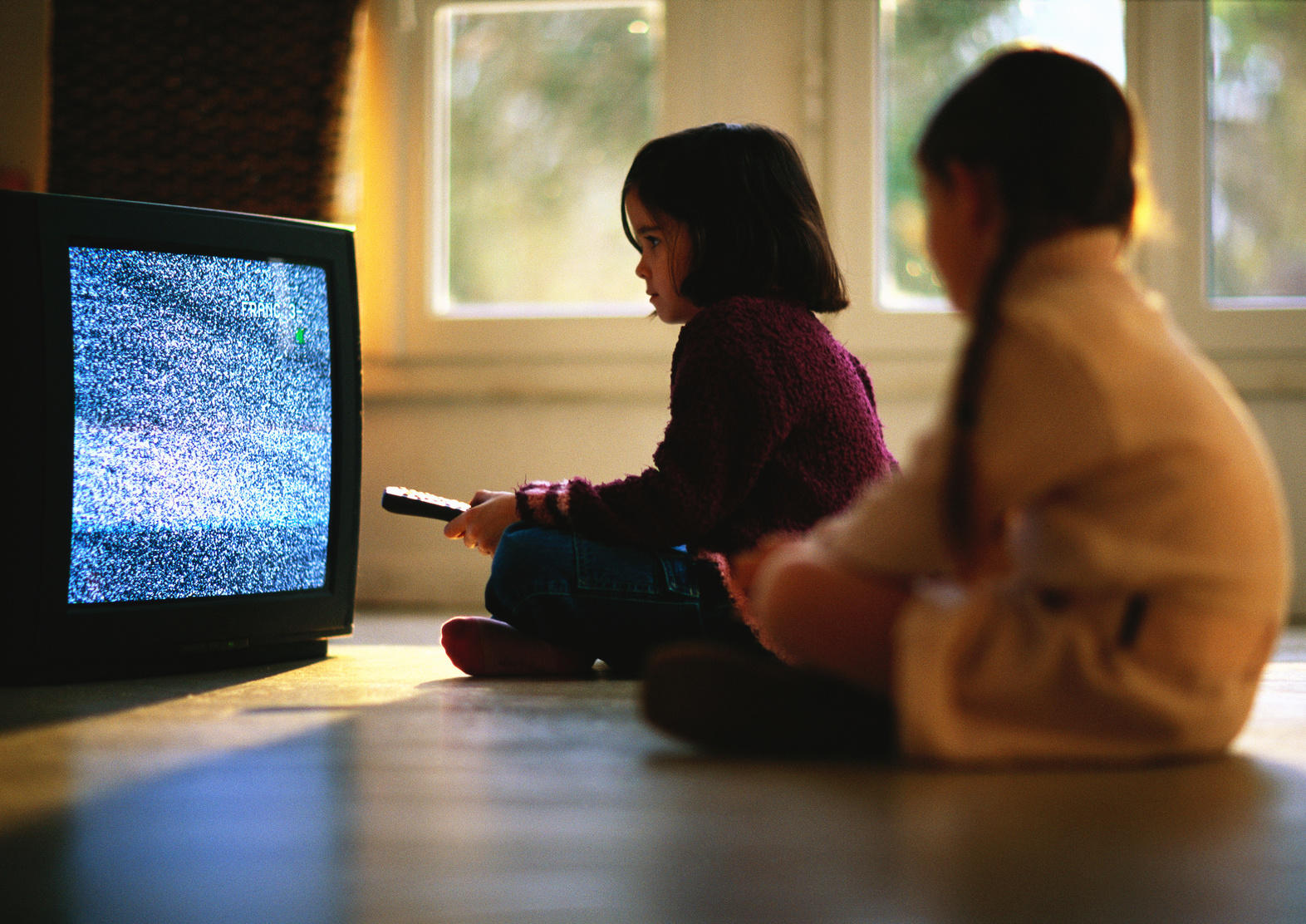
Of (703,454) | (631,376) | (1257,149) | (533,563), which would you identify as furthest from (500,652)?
(1257,149)

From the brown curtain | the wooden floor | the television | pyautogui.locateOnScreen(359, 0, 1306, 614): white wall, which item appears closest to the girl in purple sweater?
the television

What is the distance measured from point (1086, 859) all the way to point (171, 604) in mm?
949

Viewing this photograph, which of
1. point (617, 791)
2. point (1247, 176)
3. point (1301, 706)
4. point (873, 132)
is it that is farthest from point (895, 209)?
point (617, 791)

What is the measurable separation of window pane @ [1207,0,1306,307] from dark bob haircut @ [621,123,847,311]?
122 centimetres

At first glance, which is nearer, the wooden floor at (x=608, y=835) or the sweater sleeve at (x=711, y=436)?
the wooden floor at (x=608, y=835)

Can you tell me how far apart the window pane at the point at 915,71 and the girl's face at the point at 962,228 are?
4.84 ft

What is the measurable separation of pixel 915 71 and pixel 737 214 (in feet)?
3.63

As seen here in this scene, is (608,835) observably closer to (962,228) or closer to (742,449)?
(962,228)

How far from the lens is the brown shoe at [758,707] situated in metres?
0.75

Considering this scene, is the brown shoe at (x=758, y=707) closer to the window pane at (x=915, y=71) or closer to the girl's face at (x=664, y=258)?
the girl's face at (x=664, y=258)

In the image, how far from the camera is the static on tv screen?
1.17m

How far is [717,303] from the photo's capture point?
4.05ft

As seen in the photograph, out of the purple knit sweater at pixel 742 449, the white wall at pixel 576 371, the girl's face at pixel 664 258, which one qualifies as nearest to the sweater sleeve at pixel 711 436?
the purple knit sweater at pixel 742 449

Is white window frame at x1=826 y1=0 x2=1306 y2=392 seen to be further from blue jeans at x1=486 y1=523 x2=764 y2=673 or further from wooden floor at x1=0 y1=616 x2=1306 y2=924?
wooden floor at x1=0 y1=616 x2=1306 y2=924
